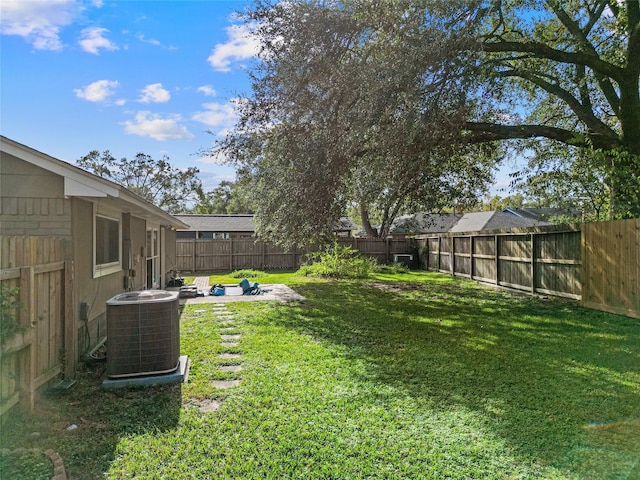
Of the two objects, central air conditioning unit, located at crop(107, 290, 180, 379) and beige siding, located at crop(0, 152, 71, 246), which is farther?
beige siding, located at crop(0, 152, 71, 246)

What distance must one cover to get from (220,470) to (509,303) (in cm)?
891

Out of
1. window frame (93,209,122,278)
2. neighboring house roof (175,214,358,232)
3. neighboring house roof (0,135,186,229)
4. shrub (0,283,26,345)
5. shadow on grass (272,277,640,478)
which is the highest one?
neighboring house roof (175,214,358,232)

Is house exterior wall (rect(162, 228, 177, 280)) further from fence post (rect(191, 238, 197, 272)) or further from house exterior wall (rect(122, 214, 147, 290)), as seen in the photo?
house exterior wall (rect(122, 214, 147, 290))

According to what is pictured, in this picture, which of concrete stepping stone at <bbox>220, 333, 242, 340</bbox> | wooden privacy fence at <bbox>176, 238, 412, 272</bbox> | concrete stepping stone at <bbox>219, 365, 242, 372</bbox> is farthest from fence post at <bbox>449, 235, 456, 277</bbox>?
concrete stepping stone at <bbox>219, 365, 242, 372</bbox>

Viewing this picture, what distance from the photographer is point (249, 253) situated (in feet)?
68.5

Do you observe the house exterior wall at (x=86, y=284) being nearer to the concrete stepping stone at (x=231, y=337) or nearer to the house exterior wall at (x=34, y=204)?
the house exterior wall at (x=34, y=204)

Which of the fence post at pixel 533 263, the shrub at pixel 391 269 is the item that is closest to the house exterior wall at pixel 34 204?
the fence post at pixel 533 263

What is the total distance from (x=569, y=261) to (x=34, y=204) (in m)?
10.3

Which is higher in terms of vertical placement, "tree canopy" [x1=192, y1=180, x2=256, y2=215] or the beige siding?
"tree canopy" [x1=192, y1=180, x2=256, y2=215]

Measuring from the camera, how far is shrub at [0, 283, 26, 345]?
322cm

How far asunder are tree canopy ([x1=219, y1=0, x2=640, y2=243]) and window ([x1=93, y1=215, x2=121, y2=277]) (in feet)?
11.8

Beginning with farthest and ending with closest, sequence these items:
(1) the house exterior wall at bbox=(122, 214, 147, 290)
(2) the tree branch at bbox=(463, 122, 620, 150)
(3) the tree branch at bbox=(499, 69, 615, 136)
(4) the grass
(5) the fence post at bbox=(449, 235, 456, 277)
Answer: (5) the fence post at bbox=(449, 235, 456, 277)
(3) the tree branch at bbox=(499, 69, 615, 136)
(2) the tree branch at bbox=(463, 122, 620, 150)
(1) the house exterior wall at bbox=(122, 214, 147, 290)
(4) the grass

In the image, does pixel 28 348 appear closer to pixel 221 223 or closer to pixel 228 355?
pixel 228 355

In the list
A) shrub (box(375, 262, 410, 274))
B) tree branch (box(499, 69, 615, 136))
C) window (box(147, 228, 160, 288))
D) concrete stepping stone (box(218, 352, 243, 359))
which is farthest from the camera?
shrub (box(375, 262, 410, 274))
